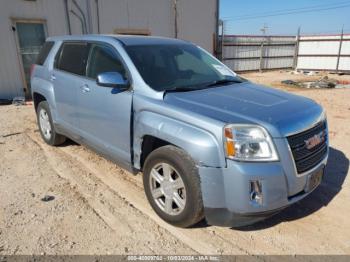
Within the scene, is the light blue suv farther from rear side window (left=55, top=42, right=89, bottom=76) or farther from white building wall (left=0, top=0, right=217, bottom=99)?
white building wall (left=0, top=0, right=217, bottom=99)

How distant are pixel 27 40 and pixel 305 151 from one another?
10.0 meters

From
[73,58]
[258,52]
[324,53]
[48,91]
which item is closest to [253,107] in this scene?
[73,58]

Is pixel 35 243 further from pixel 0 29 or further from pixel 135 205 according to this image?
pixel 0 29

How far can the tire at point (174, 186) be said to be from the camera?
9.17 feet

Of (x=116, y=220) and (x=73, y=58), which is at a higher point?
(x=73, y=58)

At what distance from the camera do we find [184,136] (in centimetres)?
279

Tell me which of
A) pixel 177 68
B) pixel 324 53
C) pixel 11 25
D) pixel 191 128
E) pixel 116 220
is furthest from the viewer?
pixel 324 53

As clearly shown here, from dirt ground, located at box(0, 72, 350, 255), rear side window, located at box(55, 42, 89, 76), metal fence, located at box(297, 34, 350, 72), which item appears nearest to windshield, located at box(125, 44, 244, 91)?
rear side window, located at box(55, 42, 89, 76)

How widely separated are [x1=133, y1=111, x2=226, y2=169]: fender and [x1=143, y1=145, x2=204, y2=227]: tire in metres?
0.11

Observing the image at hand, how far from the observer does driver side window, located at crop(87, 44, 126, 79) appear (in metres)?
3.77

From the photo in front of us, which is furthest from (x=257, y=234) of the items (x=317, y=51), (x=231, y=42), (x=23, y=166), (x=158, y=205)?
(x=317, y=51)

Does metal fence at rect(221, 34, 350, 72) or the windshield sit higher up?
the windshield

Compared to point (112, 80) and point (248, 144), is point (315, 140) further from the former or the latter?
point (112, 80)

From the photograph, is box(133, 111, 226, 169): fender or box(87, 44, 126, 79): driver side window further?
box(87, 44, 126, 79): driver side window
